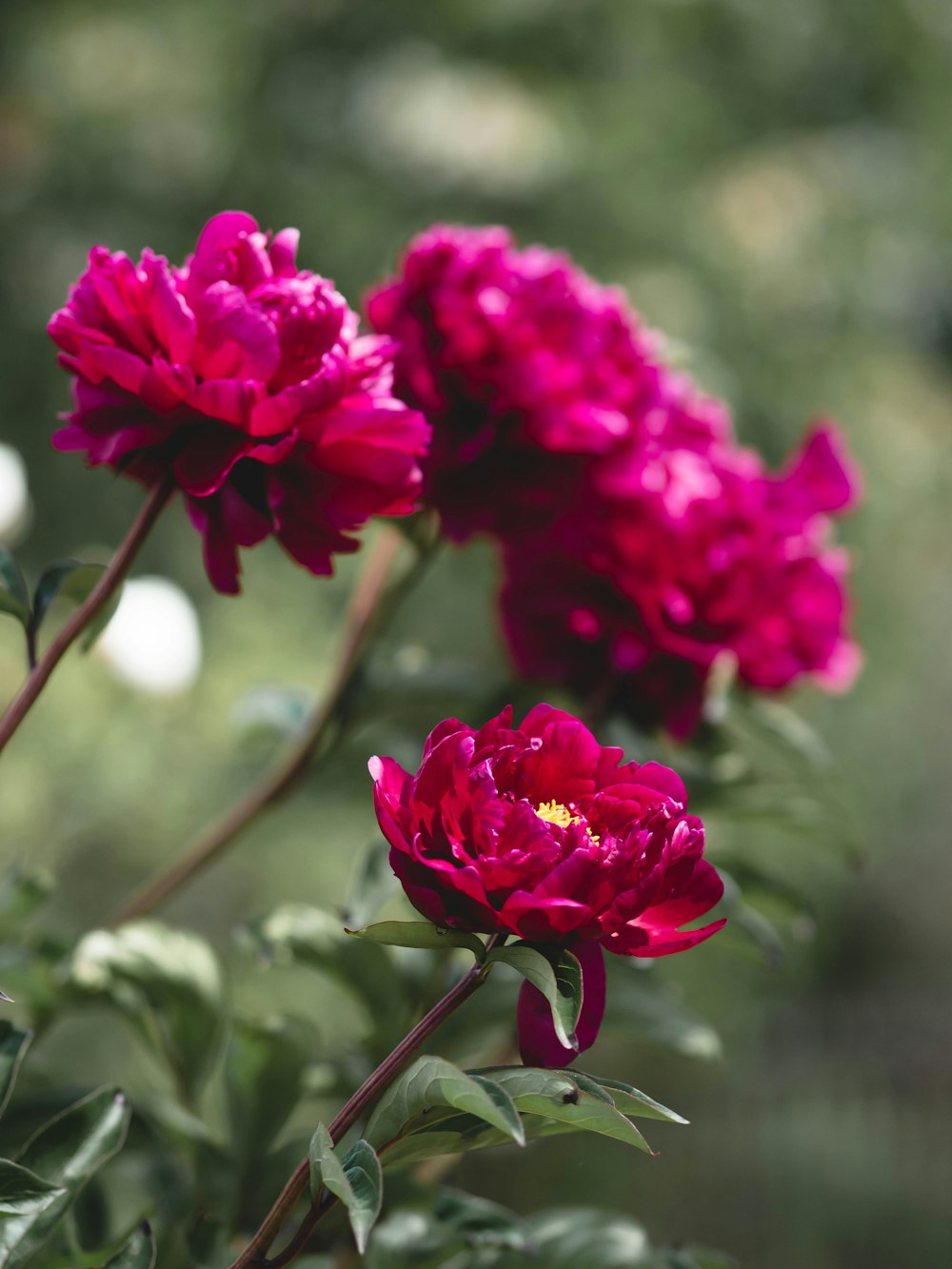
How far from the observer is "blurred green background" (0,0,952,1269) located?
2.20 meters

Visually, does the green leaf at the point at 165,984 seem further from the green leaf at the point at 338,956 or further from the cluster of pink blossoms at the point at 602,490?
the cluster of pink blossoms at the point at 602,490

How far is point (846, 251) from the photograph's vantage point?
250 centimetres

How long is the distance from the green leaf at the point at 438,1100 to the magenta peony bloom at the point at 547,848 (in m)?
0.02

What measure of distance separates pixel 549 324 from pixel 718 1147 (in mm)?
2693

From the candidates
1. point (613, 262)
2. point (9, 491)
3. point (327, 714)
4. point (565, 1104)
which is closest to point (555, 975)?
point (565, 1104)

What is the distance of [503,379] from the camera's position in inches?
16.3

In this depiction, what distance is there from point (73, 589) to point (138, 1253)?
16cm

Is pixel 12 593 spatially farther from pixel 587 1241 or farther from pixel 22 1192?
pixel 587 1241

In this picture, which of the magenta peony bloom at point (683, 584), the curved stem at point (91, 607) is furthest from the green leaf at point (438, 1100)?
the magenta peony bloom at point (683, 584)

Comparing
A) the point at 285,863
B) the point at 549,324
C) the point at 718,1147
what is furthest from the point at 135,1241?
the point at 718,1147

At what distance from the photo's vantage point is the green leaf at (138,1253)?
0.27 m

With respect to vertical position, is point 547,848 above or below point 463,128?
above

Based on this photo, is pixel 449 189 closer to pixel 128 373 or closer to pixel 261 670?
pixel 261 670

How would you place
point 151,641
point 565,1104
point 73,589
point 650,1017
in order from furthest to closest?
point 151,641, point 650,1017, point 73,589, point 565,1104
